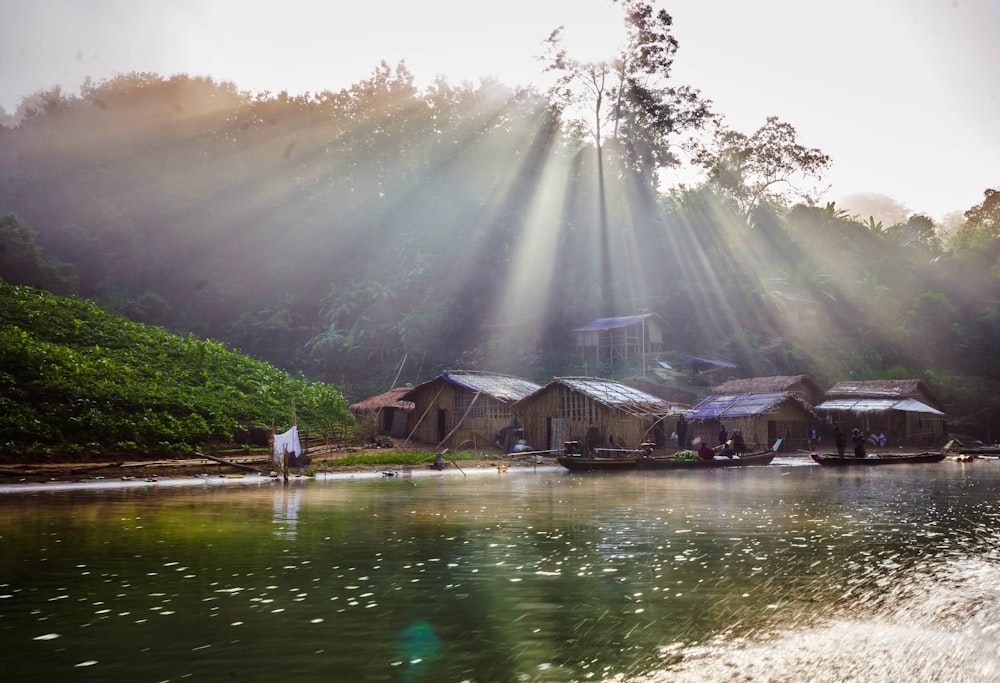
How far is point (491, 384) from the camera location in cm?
4172

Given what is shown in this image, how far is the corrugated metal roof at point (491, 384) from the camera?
40.2 meters

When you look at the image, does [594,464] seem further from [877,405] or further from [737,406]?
[877,405]

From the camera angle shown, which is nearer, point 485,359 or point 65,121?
point 485,359

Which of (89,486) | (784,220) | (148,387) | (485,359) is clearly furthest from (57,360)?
(784,220)

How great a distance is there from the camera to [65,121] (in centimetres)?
7400

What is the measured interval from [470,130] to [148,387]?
133ft

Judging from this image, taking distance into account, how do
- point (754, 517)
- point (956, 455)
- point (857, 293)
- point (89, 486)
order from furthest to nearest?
point (857, 293) < point (956, 455) < point (89, 486) < point (754, 517)

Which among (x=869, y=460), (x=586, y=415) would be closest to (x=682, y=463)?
(x=586, y=415)

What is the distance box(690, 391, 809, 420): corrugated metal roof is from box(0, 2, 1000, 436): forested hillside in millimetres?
12615

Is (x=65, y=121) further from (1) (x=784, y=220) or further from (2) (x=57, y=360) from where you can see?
(1) (x=784, y=220)

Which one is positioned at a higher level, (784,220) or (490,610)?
(784,220)

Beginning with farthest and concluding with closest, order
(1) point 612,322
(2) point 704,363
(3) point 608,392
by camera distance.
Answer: (1) point 612,322
(2) point 704,363
(3) point 608,392

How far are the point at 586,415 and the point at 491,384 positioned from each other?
589 centimetres

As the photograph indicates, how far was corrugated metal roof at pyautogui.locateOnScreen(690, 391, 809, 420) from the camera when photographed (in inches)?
1561
